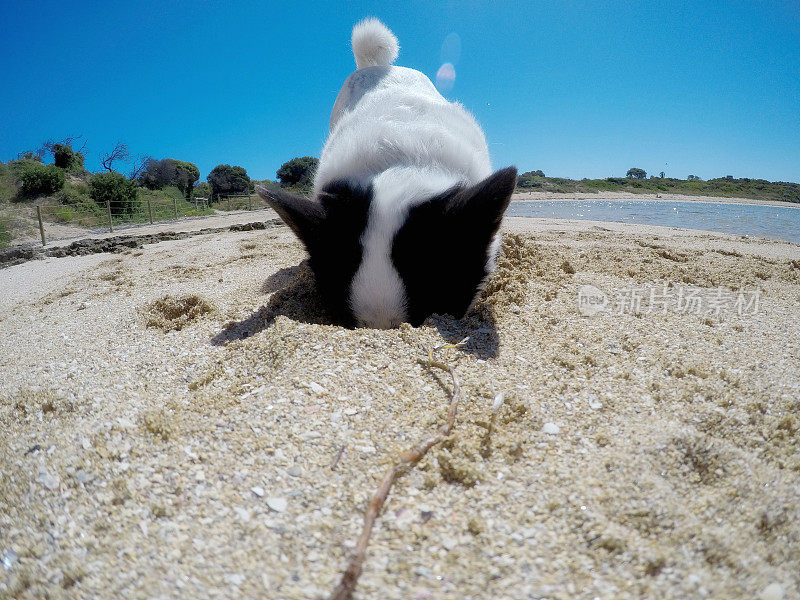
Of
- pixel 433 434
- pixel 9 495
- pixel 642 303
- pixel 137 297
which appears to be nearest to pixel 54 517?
pixel 9 495

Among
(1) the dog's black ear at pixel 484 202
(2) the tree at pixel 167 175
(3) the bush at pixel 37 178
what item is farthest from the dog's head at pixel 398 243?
(2) the tree at pixel 167 175

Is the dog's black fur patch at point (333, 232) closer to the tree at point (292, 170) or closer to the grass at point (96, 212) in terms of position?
the grass at point (96, 212)

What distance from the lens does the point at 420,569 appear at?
1022mm

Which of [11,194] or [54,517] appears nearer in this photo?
[54,517]

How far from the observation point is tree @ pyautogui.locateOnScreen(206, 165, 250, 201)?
1700 inches

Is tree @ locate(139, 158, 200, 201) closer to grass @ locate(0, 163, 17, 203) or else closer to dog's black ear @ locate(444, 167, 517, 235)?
grass @ locate(0, 163, 17, 203)

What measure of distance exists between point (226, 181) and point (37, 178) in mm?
19089

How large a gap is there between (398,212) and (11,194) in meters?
32.9

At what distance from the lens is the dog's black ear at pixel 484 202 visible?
7.29ft

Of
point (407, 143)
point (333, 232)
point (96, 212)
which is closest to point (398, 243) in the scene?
point (333, 232)

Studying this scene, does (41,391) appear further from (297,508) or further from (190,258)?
(190,258)

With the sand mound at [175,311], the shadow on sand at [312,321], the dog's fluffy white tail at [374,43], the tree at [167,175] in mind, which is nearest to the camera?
the shadow on sand at [312,321]

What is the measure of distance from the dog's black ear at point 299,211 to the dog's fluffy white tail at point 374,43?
613cm
